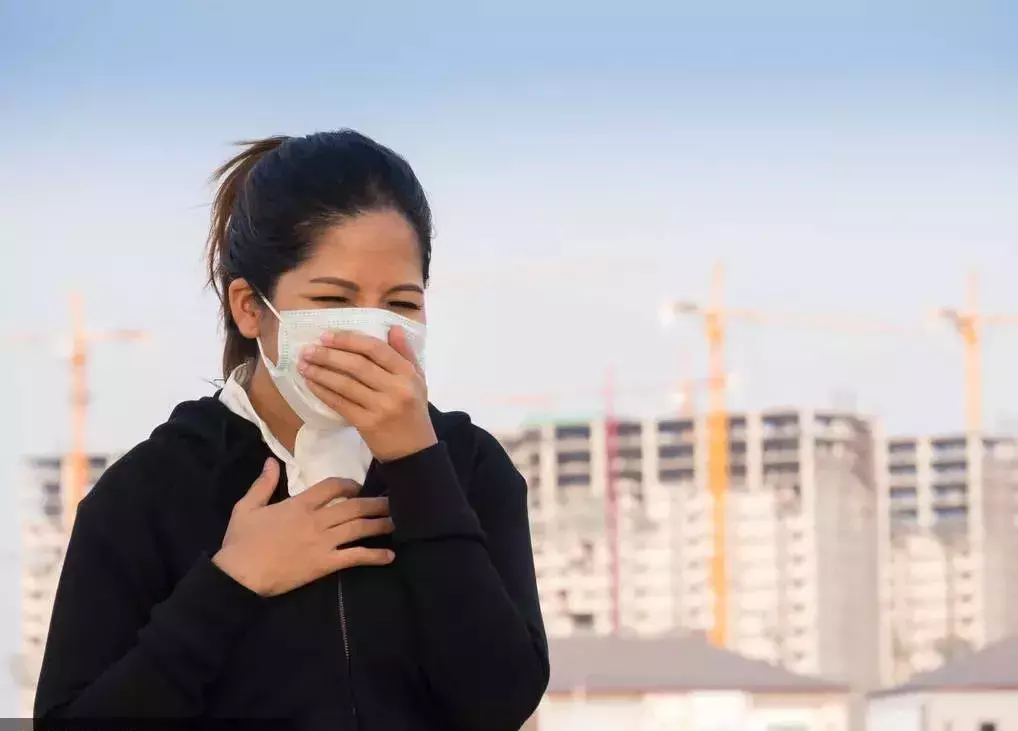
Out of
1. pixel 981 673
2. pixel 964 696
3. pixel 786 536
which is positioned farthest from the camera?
pixel 786 536

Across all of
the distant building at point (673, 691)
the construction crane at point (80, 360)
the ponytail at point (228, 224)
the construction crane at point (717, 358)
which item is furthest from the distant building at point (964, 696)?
the construction crane at point (80, 360)

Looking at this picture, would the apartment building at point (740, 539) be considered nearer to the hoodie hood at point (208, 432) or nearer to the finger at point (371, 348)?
the hoodie hood at point (208, 432)

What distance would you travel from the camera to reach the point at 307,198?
1.41 m

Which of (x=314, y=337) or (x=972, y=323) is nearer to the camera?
(x=314, y=337)

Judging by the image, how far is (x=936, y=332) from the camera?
46688mm

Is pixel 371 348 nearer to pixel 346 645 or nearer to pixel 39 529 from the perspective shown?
pixel 346 645

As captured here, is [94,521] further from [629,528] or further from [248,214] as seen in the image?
[629,528]

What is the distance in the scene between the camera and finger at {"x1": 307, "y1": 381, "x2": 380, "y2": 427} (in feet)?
4.44

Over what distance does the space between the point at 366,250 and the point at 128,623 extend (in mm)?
357

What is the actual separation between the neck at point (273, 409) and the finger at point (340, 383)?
0.09m

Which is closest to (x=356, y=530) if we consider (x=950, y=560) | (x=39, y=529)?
(x=950, y=560)

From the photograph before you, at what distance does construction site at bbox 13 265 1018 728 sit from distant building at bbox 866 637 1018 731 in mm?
33010

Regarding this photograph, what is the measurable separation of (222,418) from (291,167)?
0.74 ft

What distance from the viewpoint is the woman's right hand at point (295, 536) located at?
1.33 meters
